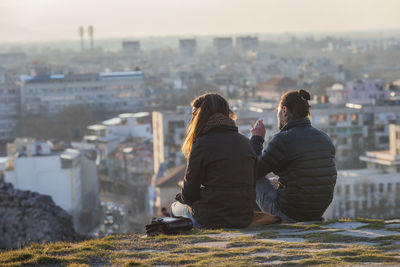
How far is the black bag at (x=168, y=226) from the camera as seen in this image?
629 cm

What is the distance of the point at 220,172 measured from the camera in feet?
20.2

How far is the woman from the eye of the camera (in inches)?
242

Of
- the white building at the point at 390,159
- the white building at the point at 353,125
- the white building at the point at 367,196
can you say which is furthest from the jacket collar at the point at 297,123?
the white building at the point at 353,125

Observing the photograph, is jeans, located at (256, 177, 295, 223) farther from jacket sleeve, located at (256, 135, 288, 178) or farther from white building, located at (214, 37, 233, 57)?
white building, located at (214, 37, 233, 57)

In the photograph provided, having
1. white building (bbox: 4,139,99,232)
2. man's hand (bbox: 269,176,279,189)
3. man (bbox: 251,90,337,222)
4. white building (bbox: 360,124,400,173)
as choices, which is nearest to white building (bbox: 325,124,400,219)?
white building (bbox: 360,124,400,173)

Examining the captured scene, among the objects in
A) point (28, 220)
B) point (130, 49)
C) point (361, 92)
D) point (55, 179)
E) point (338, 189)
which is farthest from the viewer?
point (130, 49)

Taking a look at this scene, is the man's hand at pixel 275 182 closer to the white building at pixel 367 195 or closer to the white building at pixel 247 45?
the white building at pixel 367 195

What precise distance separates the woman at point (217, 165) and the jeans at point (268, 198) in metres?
0.32

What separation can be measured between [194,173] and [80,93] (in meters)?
69.2

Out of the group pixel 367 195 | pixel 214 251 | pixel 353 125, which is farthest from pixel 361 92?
pixel 214 251

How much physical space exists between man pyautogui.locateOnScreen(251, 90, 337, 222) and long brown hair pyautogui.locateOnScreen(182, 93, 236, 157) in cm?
36

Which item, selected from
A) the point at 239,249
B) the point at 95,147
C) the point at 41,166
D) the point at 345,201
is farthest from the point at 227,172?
the point at 95,147

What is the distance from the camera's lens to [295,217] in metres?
6.59

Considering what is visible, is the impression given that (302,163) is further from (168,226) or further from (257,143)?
(168,226)
